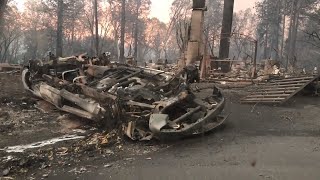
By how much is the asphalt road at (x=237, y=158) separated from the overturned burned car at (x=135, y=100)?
40 cm

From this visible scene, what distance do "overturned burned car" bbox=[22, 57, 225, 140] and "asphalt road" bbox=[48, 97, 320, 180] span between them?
40 centimetres

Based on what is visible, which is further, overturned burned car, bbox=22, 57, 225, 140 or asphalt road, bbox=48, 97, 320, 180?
overturned burned car, bbox=22, 57, 225, 140

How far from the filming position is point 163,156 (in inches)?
259

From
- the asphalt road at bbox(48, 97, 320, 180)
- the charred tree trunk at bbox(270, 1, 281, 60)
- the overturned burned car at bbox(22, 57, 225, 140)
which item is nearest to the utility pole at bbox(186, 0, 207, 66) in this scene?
the overturned burned car at bbox(22, 57, 225, 140)

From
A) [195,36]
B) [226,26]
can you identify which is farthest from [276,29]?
[195,36]

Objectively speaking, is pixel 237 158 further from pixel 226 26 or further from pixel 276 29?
pixel 276 29

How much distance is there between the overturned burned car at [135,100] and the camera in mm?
7445

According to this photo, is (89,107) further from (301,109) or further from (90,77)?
(301,109)

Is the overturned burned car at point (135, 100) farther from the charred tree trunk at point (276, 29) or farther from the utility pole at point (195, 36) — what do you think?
the charred tree trunk at point (276, 29)

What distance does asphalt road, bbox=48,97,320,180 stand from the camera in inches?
222

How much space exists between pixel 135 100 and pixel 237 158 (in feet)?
9.97

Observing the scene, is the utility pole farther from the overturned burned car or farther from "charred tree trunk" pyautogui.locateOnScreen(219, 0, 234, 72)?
"charred tree trunk" pyautogui.locateOnScreen(219, 0, 234, 72)

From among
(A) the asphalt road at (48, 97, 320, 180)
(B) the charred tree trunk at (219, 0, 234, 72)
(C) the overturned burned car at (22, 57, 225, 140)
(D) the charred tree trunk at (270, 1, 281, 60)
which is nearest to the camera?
(A) the asphalt road at (48, 97, 320, 180)

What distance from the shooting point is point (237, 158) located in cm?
631
